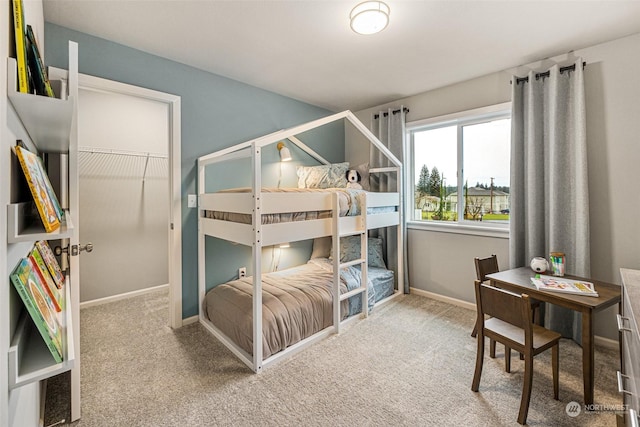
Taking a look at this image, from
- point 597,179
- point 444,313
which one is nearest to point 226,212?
point 444,313

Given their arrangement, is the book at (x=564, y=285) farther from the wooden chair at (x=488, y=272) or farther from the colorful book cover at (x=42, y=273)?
the colorful book cover at (x=42, y=273)

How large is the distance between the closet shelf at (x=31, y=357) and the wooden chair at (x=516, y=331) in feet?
6.07

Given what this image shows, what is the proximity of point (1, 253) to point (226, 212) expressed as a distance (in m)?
1.65

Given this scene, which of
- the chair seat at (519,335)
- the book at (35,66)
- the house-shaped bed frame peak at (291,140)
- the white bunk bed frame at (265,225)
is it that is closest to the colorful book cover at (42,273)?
the book at (35,66)

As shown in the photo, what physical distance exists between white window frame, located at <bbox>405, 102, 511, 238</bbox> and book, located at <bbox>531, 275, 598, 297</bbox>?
31.7 inches

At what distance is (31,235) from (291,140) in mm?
2985

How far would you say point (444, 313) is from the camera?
2.96 meters

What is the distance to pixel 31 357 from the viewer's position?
0.85 m

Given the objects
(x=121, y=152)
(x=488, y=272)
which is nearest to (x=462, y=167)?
(x=488, y=272)

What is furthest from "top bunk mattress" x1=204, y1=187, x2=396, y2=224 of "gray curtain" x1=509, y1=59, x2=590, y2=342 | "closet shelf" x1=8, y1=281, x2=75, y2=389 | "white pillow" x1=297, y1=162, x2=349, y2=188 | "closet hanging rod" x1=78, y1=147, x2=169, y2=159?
"closet hanging rod" x1=78, y1=147, x2=169, y2=159

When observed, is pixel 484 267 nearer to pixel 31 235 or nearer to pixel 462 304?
pixel 462 304

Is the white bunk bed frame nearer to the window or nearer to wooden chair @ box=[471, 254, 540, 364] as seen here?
the window

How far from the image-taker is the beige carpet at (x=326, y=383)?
1.60m

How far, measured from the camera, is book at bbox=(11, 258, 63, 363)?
780 millimetres
